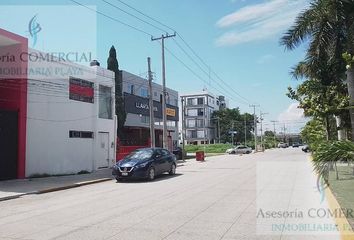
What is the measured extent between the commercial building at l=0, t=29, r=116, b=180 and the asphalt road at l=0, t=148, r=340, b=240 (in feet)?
17.4

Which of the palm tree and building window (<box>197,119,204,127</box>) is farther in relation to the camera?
building window (<box>197,119,204,127</box>)

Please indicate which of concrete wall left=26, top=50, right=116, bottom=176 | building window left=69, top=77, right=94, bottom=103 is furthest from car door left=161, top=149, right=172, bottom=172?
building window left=69, top=77, right=94, bottom=103

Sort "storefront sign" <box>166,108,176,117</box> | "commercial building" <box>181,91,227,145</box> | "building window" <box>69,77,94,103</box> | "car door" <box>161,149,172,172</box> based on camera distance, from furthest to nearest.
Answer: "commercial building" <box>181,91,227,145</box>, "storefront sign" <box>166,108,176,117</box>, "building window" <box>69,77,94,103</box>, "car door" <box>161,149,172,172</box>

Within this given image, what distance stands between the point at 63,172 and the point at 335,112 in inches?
574

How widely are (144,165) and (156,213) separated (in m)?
9.91

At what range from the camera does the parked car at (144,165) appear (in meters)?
20.3

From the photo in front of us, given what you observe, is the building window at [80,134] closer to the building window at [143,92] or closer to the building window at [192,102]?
the building window at [143,92]

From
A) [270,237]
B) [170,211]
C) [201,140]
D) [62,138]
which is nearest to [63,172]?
[62,138]

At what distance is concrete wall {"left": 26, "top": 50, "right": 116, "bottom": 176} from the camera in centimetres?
2203

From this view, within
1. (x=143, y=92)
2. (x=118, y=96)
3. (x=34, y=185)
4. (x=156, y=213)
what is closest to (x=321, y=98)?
(x=156, y=213)

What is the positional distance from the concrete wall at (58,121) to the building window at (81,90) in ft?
0.96

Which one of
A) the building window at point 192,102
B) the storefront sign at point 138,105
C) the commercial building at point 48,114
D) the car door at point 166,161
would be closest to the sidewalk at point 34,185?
the commercial building at point 48,114

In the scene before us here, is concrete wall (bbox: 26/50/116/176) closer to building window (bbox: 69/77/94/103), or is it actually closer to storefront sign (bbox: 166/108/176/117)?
building window (bbox: 69/77/94/103)

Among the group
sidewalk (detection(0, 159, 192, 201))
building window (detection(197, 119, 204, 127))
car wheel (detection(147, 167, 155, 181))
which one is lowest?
sidewalk (detection(0, 159, 192, 201))
